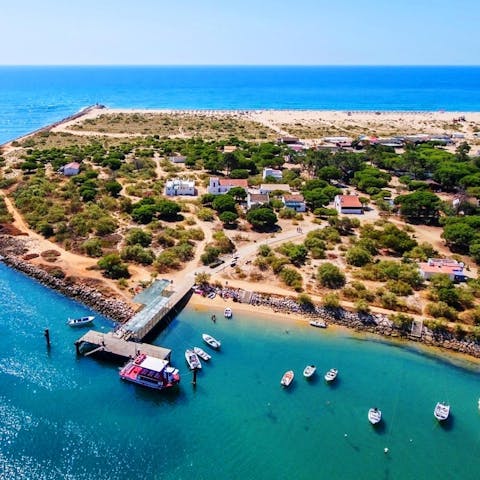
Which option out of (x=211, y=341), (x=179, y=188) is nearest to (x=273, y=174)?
(x=179, y=188)

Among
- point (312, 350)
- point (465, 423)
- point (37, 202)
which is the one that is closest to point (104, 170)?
point (37, 202)

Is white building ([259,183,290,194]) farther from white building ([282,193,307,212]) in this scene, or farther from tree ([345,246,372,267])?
tree ([345,246,372,267])

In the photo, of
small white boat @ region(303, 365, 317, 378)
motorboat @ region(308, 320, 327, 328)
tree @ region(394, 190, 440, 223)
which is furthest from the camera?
tree @ region(394, 190, 440, 223)

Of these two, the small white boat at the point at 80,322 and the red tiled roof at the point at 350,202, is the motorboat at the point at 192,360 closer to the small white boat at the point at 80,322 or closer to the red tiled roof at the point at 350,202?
the small white boat at the point at 80,322

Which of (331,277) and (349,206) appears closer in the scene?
(331,277)

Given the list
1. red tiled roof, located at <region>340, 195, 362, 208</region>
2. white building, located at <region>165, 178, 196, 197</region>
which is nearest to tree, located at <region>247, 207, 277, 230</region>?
red tiled roof, located at <region>340, 195, 362, 208</region>

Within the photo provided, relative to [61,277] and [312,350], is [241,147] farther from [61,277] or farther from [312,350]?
[312,350]

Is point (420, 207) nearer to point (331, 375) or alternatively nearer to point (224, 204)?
point (224, 204)
